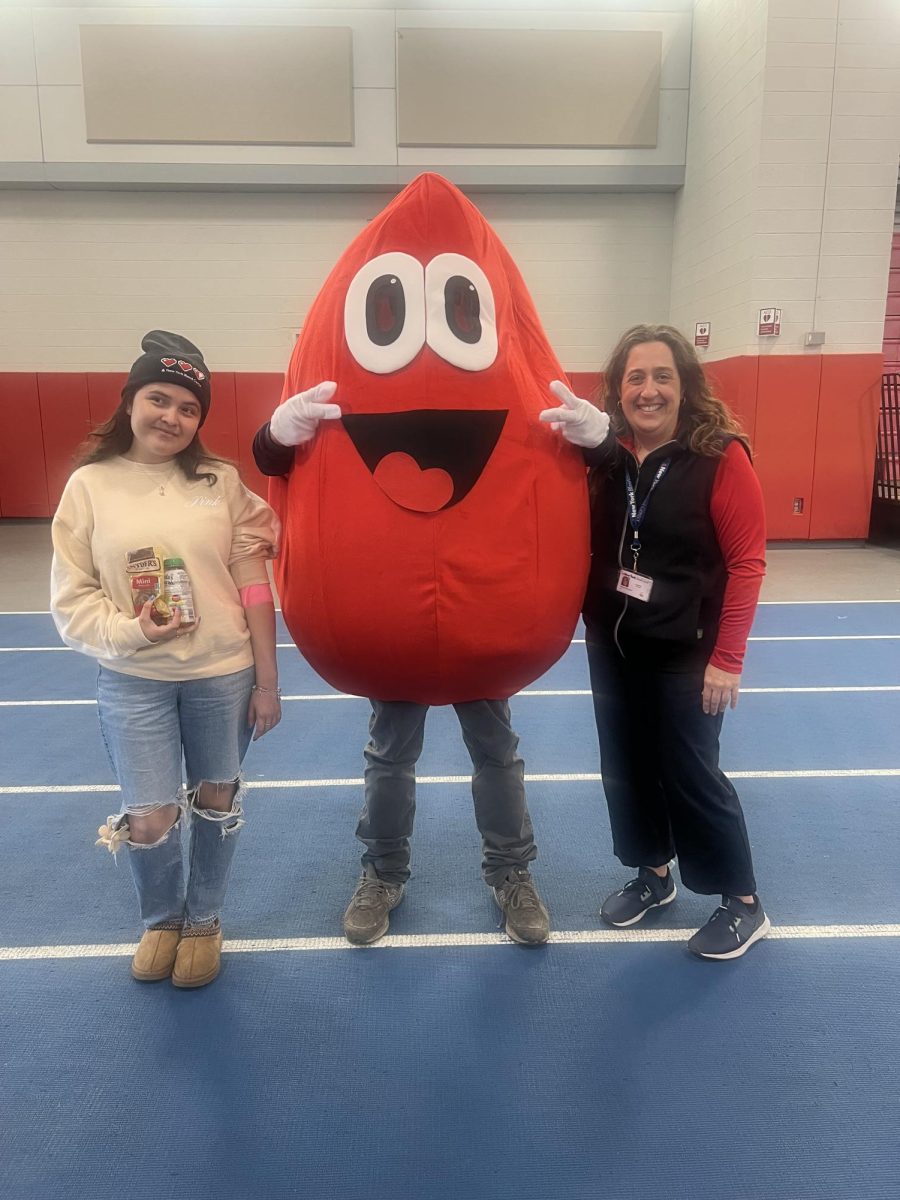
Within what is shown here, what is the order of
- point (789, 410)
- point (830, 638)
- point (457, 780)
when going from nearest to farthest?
point (457, 780) < point (830, 638) < point (789, 410)

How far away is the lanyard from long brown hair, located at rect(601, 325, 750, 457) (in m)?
0.09

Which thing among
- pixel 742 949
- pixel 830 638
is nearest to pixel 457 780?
pixel 742 949

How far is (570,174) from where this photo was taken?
8.29 meters

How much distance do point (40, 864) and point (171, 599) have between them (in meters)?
1.37

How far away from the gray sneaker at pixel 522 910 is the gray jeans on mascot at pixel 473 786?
30 millimetres

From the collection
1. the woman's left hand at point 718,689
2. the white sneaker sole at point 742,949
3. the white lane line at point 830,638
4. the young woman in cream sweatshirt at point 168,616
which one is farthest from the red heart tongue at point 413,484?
the white lane line at point 830,638

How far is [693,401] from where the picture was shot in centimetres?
189

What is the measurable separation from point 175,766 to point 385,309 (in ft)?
3.80

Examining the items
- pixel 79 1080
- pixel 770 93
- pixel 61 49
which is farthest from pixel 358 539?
pixel 61 49

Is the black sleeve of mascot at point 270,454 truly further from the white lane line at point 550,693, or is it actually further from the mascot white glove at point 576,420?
the white lane line at point 550,693

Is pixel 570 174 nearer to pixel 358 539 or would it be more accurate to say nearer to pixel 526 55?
pixel 526 55

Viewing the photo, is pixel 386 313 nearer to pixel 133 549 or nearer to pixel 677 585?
pixel 133 549

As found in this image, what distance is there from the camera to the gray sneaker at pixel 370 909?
212 cm

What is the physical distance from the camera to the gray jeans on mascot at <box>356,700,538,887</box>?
6.60 feet
